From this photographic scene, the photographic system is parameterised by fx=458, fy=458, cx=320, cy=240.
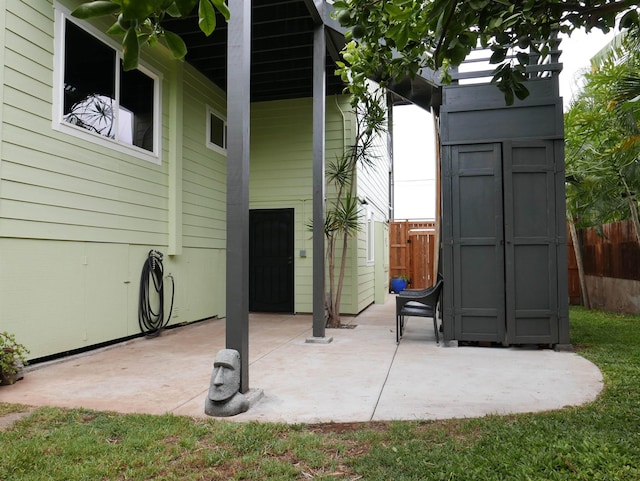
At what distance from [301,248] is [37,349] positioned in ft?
14.8

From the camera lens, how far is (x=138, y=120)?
5.57m

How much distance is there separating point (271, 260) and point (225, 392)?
5252 mm

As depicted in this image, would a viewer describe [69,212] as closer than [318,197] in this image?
Yes

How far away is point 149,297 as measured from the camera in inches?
223

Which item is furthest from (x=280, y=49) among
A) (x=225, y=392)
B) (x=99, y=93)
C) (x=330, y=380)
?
(x=225, y=392)

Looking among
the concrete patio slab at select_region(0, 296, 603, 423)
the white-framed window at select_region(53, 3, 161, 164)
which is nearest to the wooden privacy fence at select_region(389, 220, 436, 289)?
the concrete patio slab at select_region(0, 296, 603, 423)

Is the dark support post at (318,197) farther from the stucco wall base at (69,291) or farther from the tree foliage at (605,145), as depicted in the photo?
the tree foliage at (605,145)

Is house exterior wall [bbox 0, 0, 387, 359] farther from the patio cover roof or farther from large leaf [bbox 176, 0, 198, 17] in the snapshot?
large leaf [bbox 176, 0, 198, 17]

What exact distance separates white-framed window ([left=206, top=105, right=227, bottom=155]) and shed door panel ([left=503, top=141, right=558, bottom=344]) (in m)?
4.47

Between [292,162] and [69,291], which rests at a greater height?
[292,162]

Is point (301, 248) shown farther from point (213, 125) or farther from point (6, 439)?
point (6, 439)

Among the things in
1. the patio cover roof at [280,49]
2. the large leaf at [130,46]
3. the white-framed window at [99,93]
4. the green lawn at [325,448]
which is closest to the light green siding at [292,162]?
the patio cover roof at [280,49]

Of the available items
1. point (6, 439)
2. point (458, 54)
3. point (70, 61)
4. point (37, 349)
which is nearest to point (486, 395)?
point (458, 54)

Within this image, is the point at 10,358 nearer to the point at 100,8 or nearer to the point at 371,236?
the point at 100,8
